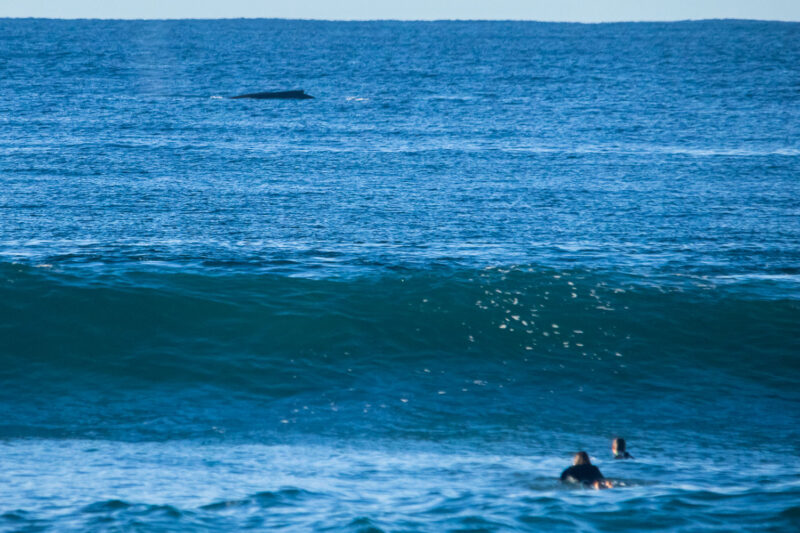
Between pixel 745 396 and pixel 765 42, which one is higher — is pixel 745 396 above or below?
below

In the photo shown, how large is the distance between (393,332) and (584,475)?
8.51m

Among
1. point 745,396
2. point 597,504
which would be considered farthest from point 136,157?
point 597,504

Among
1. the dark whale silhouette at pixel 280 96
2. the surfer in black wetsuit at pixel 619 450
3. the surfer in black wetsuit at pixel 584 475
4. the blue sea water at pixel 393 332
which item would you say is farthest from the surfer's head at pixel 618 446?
the dark whale silhouette at pixel 280 96

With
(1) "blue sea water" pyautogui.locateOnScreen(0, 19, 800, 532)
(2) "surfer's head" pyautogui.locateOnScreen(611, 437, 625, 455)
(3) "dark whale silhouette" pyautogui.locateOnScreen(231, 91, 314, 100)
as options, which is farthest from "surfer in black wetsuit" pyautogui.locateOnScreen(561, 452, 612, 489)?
(3) "dark whale silhouette" pyautogui.locateOnScreen(231, 91, 314, 100)

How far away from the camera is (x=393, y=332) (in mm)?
20391

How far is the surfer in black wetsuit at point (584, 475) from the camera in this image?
12367mm

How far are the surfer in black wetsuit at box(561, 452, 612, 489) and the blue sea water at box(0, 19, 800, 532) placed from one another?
25 centimetres

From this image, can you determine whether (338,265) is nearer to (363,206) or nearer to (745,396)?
(363,206)

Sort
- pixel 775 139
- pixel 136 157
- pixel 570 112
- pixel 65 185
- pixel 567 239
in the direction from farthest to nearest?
pixel 570 112 < pixel 775 139 < pixel 136 157 < pixel 65 185 < pixel 567 239

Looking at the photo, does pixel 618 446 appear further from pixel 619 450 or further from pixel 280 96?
pixel 280 96

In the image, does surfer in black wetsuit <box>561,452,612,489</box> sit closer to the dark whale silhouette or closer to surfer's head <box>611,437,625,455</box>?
surfer's head <box>611,437,625,455</box>

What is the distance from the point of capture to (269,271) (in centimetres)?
2319

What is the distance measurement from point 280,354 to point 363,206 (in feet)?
41.4

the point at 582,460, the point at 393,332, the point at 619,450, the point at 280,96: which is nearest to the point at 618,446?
the point at 619,450
